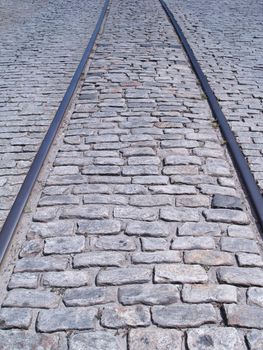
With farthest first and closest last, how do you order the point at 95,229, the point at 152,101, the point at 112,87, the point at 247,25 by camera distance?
1. the point at 247,25
2. the point at 112,87
3. the point at 152,101
4. the point at 95,229

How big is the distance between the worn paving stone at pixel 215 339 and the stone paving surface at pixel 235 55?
1.81 metres

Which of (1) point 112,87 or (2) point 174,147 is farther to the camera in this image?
(1) point 112,87

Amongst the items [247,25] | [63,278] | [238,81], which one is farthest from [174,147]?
[247,25]

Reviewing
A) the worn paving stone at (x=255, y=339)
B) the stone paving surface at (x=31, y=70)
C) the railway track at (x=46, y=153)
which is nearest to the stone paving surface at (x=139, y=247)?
the worn paving stone at (x=255, y=339)

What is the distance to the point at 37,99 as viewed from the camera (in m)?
6.28

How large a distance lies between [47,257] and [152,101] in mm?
3434

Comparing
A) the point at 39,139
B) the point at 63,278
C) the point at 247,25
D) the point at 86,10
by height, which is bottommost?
the point at 63,278

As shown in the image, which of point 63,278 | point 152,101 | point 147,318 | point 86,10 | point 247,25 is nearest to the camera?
point 147,318

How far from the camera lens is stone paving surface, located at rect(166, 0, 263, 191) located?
205 inches

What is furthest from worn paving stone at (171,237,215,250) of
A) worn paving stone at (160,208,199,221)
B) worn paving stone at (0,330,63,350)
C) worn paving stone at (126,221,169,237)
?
worn paving stone at (0,330,63,350)

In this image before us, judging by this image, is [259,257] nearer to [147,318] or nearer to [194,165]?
[147,318]

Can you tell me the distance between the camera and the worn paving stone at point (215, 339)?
2.41 metres

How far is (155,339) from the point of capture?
2479 millimetres

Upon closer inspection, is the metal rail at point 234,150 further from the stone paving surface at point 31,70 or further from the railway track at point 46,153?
the stone paving surface at point 31,70
